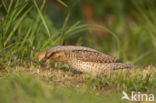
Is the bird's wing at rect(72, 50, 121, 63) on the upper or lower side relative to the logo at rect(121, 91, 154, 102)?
upper

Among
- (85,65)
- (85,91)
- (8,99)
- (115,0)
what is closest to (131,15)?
(115,0)

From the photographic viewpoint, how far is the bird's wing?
5316 mm

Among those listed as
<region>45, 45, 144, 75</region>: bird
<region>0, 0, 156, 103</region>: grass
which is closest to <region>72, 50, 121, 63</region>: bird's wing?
<region>45, 45, 144, 75</region>: bird

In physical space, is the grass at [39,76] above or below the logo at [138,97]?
above

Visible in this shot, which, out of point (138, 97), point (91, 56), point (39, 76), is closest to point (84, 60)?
point (91, 56)

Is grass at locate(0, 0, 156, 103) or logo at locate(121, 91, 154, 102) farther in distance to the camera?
logo at locate(121, 91, 154, 102)

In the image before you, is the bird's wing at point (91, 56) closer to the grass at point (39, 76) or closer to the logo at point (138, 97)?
the grass at point (39, 76)

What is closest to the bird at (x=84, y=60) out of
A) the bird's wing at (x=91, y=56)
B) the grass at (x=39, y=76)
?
the bird's wing at (x=91, y=56)

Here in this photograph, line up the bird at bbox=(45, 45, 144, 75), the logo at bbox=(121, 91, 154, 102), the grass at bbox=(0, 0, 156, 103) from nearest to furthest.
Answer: the grass at bbox=(0, 0, 156, 103), the logo at bbox=(121, 91, 154, 102), the bird at bbox=(45, 45, 144, 75)

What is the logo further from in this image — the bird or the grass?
the bird

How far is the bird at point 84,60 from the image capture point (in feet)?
17.3

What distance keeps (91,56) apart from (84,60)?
5.2 inches

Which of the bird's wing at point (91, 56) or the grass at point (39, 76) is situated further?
the bird's wing at point (91, 56)

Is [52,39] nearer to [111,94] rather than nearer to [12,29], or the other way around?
[12,29]
